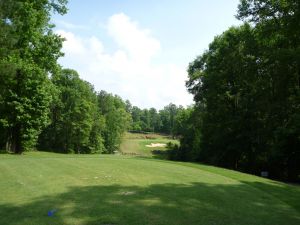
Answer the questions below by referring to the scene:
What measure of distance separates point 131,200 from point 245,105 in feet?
99.7

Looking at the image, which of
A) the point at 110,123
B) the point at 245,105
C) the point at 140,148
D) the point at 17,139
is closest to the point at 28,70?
the point at 17,139

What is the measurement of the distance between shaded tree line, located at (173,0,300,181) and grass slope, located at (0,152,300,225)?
14573 mm

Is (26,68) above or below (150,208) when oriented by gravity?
above

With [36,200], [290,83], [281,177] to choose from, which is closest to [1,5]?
[36,200]

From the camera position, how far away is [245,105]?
37.5 metres

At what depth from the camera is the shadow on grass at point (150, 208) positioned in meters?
7.60

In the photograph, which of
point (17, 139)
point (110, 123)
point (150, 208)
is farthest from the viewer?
point (110, 123)

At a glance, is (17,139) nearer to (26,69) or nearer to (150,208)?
(26,69)

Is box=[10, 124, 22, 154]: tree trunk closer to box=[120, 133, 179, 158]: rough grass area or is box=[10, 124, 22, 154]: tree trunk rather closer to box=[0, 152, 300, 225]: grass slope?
box=[0, 152, 300, 225]: grass slope

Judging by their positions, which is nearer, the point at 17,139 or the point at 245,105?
the point at 17,139

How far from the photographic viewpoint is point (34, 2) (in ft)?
96.6

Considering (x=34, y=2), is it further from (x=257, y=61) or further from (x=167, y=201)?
(x=167, y=201)

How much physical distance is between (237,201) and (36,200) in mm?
5936

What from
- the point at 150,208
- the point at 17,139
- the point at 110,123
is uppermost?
the point at 110,123
